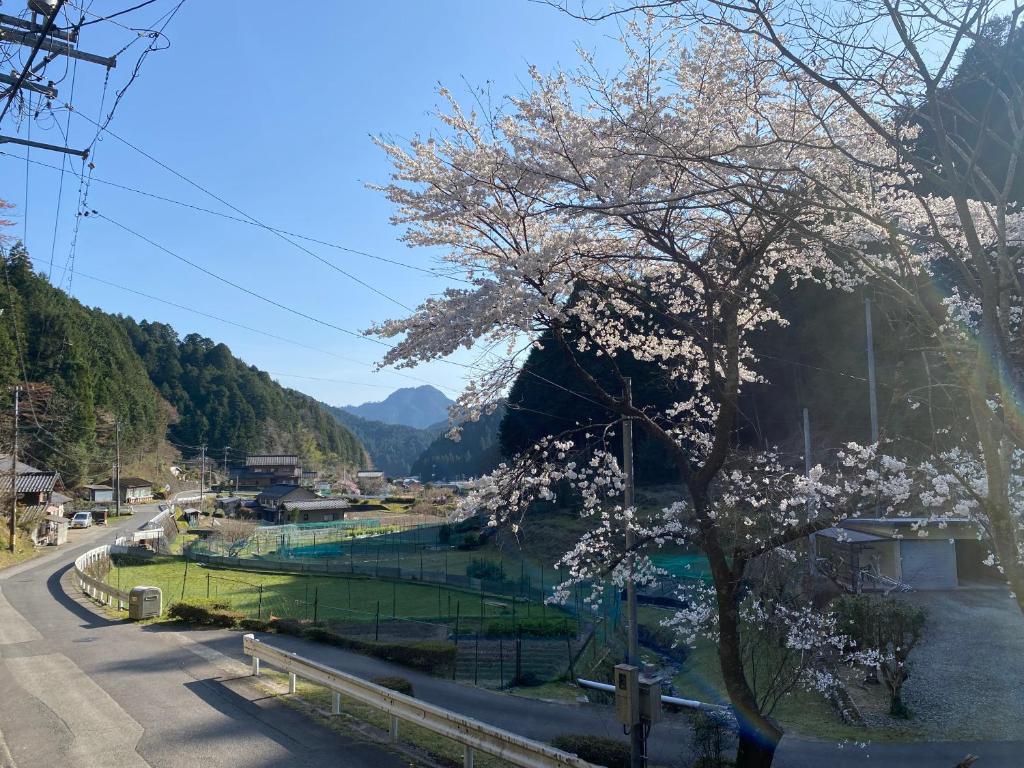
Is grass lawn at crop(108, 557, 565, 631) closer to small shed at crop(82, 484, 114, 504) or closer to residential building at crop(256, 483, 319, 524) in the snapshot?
residential building at crop(256, 483, 319, 524)

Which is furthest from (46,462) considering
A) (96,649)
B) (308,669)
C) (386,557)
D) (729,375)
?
(729,375)

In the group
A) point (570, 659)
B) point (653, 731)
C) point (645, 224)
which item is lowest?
point (570, 659)

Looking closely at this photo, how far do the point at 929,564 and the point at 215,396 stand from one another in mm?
100381

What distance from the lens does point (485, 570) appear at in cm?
3856

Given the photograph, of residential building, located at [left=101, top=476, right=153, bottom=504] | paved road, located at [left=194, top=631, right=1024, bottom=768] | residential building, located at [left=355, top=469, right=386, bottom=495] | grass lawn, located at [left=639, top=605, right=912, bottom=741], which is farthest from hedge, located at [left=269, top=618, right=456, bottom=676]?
residential building, located at [left=355, top=469, right=386, bottom=495]

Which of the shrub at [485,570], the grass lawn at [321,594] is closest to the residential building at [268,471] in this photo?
the grass lawn at [321,594]

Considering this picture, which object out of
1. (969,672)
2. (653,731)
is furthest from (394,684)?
(969,672)

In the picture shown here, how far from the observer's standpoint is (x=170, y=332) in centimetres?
11106

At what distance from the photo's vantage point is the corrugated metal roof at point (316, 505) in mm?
69750

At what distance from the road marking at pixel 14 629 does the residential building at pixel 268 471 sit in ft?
266

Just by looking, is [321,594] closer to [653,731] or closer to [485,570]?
[485,570]

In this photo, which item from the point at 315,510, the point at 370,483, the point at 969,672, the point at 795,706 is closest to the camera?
the point at 795,706

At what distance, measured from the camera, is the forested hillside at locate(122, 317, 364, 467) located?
333 ft

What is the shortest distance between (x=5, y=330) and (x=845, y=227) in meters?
58.8
